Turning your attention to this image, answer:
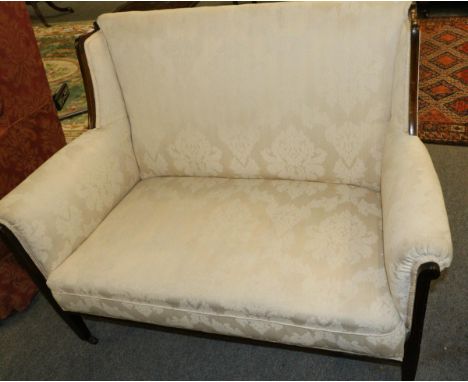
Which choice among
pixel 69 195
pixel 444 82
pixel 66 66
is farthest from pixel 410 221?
pixel 66 66

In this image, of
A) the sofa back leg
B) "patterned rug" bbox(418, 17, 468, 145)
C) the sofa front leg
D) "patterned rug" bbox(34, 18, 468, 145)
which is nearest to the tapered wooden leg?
the sofa back leg

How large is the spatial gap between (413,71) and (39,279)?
129 centimetres

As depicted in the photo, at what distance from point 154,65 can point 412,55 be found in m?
0.83

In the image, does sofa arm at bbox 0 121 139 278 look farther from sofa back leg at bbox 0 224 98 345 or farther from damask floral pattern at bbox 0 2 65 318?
damask floral pattern at bbox 0 2 65 318

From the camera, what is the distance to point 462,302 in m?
1.48

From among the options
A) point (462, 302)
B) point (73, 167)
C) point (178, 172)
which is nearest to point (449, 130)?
point (462, 302)

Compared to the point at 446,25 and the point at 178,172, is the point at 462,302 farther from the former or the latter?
the point at 446,25

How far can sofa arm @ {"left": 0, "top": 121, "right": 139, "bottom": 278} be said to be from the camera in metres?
1.25

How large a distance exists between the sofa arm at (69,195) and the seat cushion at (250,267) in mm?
56

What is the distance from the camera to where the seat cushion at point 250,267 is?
3.57 feet

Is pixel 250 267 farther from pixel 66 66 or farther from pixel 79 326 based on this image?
pixel 66 66

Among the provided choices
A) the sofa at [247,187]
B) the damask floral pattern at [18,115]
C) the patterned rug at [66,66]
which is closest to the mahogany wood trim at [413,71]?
the sofa at [247,187]

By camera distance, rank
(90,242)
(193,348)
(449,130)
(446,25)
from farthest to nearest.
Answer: (446,25), (449,130), (193,348), (90,242)

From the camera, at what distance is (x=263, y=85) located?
1.38 meters
